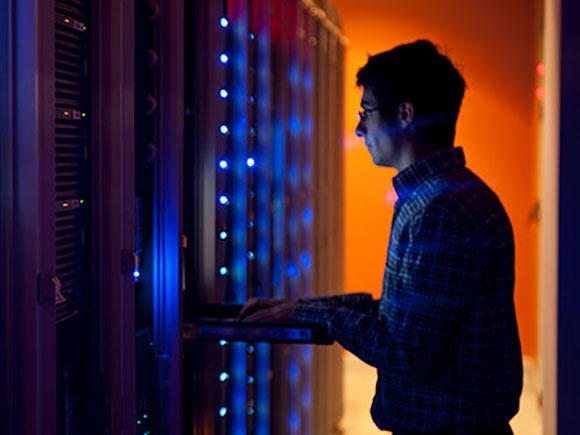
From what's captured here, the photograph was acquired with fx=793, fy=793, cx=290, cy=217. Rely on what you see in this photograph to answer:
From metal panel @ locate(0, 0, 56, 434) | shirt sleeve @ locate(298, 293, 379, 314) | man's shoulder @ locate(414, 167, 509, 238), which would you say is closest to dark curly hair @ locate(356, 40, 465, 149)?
man's shoulder @ locate(414, 167, 509, 238)

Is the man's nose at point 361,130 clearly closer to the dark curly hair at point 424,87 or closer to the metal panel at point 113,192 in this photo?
the dark curly hair at point 424,87

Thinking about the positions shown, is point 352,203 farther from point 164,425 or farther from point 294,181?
point 164,425

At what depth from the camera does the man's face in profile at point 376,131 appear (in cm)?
163

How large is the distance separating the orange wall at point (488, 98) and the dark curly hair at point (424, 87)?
3.61m

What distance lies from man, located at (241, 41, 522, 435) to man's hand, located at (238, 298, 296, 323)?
16cm

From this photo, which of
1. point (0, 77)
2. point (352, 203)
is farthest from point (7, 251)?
point (352, 203)

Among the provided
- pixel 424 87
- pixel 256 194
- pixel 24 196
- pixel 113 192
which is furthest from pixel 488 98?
pixel 24 196

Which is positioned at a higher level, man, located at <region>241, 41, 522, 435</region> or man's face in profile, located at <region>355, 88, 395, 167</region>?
man's face in profile, located at <region>355, 88, 395, 167</region>

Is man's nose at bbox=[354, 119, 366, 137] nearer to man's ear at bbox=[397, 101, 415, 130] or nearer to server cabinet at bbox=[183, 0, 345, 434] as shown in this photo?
man's ear at bbox=[397, 101, 415, 130]

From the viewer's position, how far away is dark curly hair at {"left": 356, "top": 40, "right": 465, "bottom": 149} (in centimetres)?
160

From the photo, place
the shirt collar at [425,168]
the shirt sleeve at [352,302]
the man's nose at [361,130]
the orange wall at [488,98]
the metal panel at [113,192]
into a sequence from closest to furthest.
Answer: the metal panel at [113,192]
the shirt collar at [425,168]
the man's nose at [361,130]
the shirt sleeve at [352,302]
the orange wall at [488,98]

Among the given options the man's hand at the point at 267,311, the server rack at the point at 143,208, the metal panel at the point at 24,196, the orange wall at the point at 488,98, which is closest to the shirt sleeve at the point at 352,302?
the man's hand at the point at 267,311

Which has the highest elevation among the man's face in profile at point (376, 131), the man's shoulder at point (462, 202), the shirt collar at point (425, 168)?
the man's face in profile at point (376, 131)

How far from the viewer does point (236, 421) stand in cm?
219
